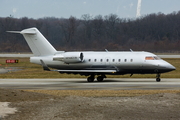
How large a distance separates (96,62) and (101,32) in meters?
77.5

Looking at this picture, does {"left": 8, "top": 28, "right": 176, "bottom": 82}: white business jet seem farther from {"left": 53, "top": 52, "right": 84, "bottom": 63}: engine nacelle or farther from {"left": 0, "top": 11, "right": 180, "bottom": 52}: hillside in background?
{"left": 0, "top": 11, "right": 180, "bottom": 52}: hillside in background

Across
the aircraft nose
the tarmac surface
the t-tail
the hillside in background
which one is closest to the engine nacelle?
the t-tail

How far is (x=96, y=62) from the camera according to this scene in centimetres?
3734

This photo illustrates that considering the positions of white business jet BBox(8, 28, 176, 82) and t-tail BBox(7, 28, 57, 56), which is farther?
t-tail BBox(7, 28, 57, 56)

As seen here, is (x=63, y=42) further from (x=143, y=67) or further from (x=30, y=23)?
(x=143, y=67)

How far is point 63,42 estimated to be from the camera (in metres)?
111

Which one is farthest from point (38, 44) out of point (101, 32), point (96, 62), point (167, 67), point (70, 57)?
point (101, 32)

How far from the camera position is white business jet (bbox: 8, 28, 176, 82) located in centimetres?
3597

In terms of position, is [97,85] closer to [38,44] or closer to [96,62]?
[96,62]

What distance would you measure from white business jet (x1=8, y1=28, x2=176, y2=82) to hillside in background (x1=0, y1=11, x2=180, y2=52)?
47.9 metres

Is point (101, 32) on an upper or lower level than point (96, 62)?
upper

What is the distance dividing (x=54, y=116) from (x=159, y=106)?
5464mm

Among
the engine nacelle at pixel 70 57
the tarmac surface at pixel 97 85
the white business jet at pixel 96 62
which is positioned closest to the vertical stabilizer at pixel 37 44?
the white business jet at pixel 96 62

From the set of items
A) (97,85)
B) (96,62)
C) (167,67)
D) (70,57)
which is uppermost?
(70,57)
